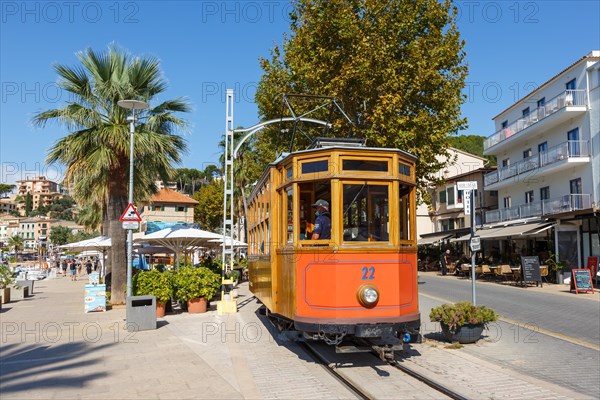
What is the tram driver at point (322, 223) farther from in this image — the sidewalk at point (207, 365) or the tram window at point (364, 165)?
the sidewalk at point (207, 365)

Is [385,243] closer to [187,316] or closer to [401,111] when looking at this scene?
[187,316]

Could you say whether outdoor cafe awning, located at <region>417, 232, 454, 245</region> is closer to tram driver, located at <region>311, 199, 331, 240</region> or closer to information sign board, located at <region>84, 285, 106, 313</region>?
information sign board, located at <region>84, 285, 106, 313</region>

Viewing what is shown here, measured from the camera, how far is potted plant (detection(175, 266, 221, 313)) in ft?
48.9

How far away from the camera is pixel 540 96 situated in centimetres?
3509

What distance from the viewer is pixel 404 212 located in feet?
26.6

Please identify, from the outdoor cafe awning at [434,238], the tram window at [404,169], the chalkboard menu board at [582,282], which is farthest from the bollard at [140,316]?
the outdoor cafe awning at [434,238]

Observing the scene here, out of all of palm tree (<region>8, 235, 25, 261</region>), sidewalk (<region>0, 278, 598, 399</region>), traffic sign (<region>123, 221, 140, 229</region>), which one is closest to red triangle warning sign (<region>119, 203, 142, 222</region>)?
traffic sign (<region>123, 221, 140, 229</region>)

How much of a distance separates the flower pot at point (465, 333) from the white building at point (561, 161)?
1535 centimetres

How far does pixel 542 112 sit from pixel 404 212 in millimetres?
28790

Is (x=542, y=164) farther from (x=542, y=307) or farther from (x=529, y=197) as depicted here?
(x=542, y=307)

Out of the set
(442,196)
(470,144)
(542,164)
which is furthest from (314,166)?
(470,144)

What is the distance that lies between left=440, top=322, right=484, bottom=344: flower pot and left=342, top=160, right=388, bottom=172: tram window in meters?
3.73

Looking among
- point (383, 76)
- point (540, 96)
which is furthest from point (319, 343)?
point (540, 96)

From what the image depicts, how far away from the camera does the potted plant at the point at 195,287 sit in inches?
586
